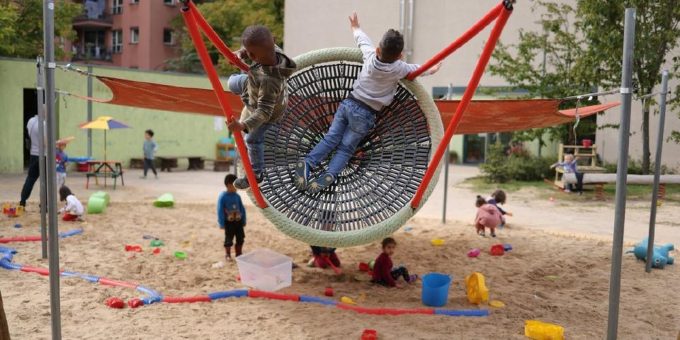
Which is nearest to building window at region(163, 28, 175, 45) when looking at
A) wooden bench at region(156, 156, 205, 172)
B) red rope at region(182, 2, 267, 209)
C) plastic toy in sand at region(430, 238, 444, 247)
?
wooden bench at region(156, 156, 205, 172)

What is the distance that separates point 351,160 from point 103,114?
470 inches

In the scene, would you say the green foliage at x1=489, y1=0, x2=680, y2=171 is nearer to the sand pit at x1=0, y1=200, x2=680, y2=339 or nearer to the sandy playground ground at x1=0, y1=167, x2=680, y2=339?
the sandy playground ground at x1=0, y1=167, x2=680, y2=339

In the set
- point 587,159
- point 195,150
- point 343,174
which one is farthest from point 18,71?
point 587,159

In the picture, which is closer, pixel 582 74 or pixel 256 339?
pixel 256 339

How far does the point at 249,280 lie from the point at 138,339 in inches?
51.8

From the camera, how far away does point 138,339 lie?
11.5ft

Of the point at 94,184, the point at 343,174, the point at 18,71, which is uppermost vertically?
the point at 18,71

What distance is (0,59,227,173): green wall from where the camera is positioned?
13.1 metres

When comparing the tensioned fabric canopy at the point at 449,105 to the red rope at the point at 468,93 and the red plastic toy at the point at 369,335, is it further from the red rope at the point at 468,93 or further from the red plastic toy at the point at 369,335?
the red plastic toy at the point at 369,335

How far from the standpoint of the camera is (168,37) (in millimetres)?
28391

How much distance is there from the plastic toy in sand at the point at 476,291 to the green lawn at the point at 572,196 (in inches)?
298

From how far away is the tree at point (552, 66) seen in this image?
520 inches

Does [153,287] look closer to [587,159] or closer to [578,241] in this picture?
[578,241]

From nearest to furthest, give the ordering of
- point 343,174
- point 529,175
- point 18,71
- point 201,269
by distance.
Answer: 1. point 343,174
2. point 201,269
3. point 18,71
4. point 529,175
